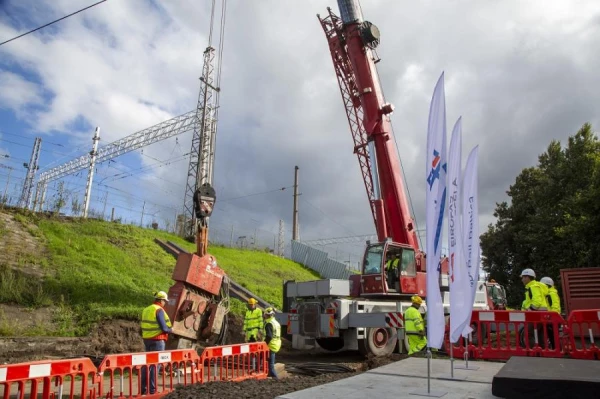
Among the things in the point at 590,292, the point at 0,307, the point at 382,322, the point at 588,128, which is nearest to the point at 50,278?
the point at 0,307

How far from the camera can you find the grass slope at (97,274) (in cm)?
1273

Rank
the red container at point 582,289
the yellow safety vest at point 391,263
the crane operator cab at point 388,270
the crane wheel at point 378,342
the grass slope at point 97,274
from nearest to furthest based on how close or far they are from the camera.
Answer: the red container at point 582,289, the crane wheel at point 378,342, the crane operator cab at point 388,270, the yellow safety vest at point 391,263, the grass slope at point 97,274

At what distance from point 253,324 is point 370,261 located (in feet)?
13.4

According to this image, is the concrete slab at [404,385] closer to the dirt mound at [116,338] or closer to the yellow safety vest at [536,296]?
the yellow safety vest at [536,296]

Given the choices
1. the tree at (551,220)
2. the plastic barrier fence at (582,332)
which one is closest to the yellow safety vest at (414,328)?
the plastic barrier fence at (582,332)

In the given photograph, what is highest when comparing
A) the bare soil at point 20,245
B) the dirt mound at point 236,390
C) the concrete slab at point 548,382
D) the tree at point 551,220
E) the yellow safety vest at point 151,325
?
the tree at point 551,220

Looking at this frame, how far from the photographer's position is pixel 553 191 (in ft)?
79.6

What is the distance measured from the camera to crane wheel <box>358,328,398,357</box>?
1182cm

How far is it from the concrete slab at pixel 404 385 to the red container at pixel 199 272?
14.7 ft

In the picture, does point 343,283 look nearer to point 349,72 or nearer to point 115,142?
point 349,72

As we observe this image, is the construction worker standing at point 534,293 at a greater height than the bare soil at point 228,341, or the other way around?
the construction worker standing at point 534,293

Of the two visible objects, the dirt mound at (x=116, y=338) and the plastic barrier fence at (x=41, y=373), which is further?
the dirt mound at (x=116, y=338)

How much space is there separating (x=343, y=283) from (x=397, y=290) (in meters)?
1.48

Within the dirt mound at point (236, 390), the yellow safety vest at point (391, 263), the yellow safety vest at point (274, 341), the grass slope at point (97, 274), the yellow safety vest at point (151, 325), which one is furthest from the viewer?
the grass slope at point (97, 274)
